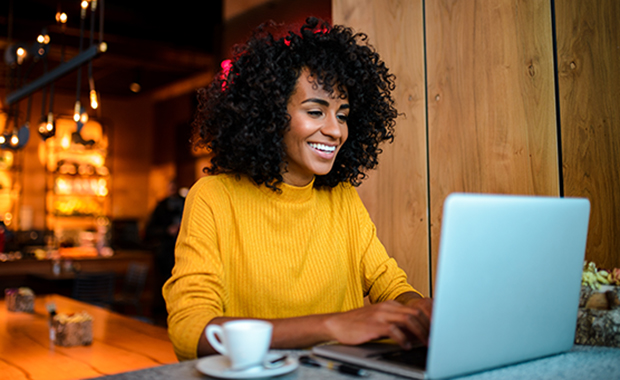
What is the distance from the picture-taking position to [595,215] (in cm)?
157

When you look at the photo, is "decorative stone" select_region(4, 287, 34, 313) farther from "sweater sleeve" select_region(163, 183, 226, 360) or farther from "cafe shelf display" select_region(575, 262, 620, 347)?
"cafe shelf display" select_region(575, 262, 620, 347)

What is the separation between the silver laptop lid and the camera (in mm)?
726

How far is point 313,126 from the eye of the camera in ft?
4.84

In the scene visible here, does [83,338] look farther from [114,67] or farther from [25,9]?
[114,67]

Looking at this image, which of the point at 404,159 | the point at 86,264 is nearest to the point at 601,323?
the point at 404,159

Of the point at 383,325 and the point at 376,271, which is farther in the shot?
the point at 376,271

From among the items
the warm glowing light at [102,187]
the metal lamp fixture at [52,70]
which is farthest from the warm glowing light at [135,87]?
the metal lamp fixture at [52,70]

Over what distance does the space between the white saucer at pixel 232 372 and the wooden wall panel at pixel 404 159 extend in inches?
51.6

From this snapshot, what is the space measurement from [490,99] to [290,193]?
2.69 feet

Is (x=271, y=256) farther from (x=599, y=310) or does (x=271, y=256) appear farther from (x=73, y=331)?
(x=73, y=331)

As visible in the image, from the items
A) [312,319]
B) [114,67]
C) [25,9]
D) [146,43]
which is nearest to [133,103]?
[114,67]

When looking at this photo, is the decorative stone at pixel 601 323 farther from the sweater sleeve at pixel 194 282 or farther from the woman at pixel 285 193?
the sweater sleeve at pixel 194 282

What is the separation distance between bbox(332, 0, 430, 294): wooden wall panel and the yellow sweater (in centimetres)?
50

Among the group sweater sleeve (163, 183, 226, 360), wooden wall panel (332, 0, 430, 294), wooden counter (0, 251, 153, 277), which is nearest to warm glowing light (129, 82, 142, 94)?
wooden counter (0, 251, 153, 277)
